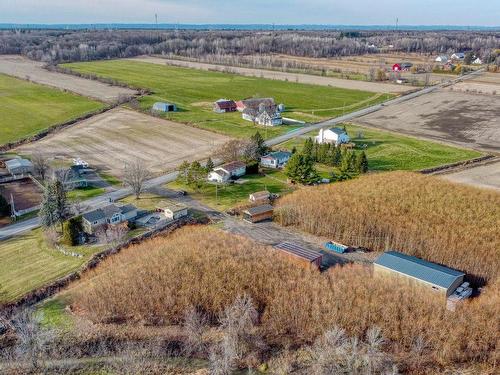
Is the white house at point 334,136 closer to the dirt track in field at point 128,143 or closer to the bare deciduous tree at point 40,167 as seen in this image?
the dirt track in field at point 128,143

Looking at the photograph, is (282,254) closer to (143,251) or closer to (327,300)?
(327,300)

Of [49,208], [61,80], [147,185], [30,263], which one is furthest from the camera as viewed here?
[61,80]

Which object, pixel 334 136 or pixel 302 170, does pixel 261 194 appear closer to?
pixel 302 170

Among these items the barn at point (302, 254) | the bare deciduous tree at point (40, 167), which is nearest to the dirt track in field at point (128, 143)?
the bare deciduous tree at point (40, 167)

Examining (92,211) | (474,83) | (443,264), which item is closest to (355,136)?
(443,264)

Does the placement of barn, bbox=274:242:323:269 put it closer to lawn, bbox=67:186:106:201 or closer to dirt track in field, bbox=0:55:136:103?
lawn, bbox=67:186:106:201

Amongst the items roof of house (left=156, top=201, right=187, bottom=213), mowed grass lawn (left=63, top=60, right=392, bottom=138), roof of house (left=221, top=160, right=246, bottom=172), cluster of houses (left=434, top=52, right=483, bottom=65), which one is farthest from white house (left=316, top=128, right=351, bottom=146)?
cluster of houses (left=434, top=52, right=483, bottom=65)

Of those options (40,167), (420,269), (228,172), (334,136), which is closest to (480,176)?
(334,136)
